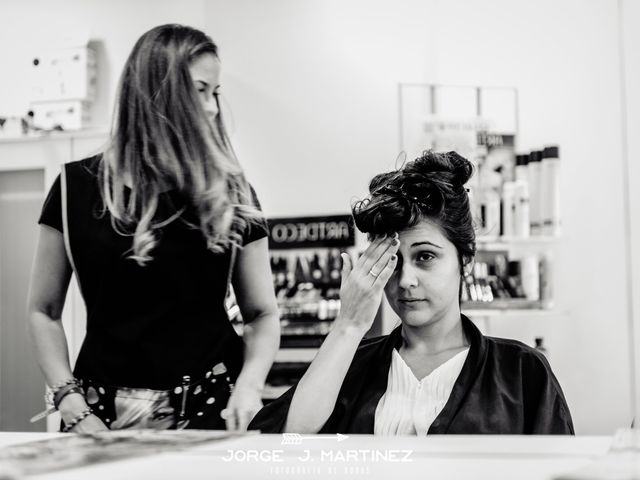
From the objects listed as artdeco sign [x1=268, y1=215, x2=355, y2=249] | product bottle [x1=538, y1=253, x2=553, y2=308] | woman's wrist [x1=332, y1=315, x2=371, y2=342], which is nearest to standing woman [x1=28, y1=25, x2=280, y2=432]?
artdeco sign [x1=268, y1=215, x2=355, y2=249]

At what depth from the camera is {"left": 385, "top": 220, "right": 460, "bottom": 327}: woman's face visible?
4.78 feet

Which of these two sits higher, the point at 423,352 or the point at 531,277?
the point at 531,277

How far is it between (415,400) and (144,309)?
2.26 ft

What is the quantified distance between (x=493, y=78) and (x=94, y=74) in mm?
1091

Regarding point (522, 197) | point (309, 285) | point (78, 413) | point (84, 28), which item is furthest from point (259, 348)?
point (84, 28)

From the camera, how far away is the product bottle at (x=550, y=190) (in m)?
1.76

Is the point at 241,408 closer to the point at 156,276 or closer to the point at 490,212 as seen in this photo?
the point at 156,276

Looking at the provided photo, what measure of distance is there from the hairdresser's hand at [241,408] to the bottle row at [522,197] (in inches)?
28.4

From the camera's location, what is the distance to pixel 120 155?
177 cm

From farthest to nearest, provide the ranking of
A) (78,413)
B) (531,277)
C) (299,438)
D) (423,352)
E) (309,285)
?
(309,285), (531,277), (78,413), (423,352), (299,438)

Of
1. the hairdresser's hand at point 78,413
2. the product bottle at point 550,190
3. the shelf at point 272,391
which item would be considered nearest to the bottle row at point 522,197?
the product bottle at point 550,190

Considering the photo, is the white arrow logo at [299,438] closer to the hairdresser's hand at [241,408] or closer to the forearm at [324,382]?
the forearm at [324,382]

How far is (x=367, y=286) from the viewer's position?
56.5 inches

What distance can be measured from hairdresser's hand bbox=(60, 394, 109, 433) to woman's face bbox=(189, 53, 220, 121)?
0.79 m
